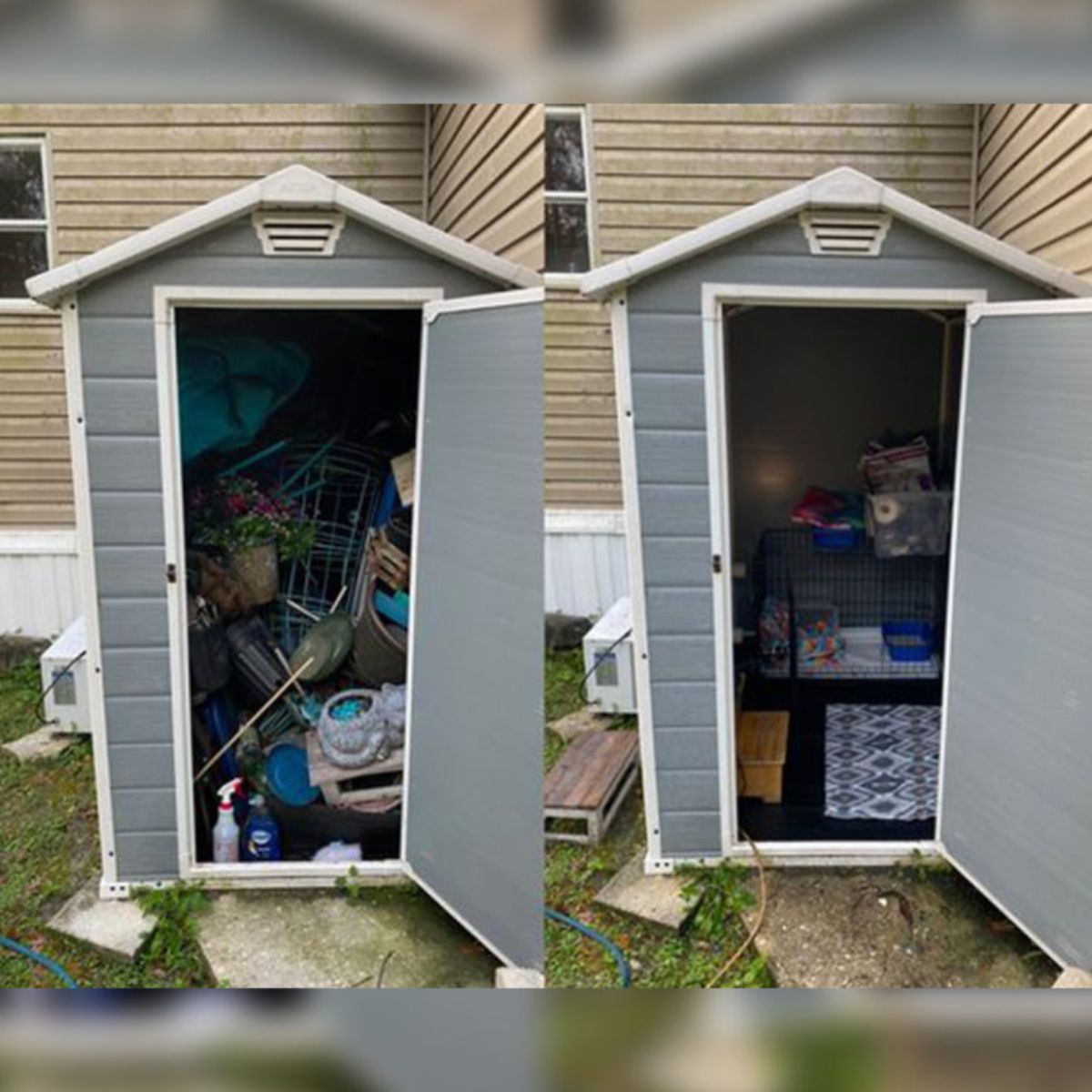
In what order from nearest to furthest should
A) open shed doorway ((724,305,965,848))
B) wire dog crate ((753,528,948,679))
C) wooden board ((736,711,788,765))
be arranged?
wooden board ((736,711,788,765)) < open shed doorway ((724,305,965,848)) < wire dog crate ((753,528,948,679))

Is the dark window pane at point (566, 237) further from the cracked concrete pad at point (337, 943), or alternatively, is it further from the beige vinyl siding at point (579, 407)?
the cracked concrete pad at point (337, 943)

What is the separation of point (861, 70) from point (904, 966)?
6.12ft

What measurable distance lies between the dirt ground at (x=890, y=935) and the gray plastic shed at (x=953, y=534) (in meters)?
0.07

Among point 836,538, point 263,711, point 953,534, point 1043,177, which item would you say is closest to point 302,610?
point 263,711

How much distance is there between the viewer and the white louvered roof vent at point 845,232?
1927 millimetres

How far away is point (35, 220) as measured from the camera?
2896 millimetres

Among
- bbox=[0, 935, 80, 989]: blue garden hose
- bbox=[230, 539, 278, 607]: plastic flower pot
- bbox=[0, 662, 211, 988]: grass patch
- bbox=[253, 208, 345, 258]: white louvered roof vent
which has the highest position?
bbox=[253, 208, 345, 258]: white louvered roof vent

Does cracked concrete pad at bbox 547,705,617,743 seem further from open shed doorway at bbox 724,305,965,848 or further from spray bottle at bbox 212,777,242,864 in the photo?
spray bottle at bbox 212,777,242,864

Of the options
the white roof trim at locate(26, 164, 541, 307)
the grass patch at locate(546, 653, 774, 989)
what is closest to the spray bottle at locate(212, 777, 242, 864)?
the grass patch at locate(546, 653, 774, 989)

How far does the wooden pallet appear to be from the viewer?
8.01 ft

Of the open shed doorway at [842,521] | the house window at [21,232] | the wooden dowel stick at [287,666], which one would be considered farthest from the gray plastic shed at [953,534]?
the house window at [21,232]

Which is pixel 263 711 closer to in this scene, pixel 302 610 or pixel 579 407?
pixel 302 610

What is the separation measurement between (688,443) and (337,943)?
144 centimetres

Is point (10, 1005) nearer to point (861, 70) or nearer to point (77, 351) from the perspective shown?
point (861, 70)
